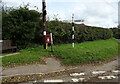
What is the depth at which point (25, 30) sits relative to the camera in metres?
13.4

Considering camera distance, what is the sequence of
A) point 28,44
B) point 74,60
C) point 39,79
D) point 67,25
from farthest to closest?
point 67,25
point 28,44
point 74,60
point 39,79

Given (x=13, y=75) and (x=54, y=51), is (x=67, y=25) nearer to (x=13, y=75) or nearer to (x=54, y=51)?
(x=54, y=51)

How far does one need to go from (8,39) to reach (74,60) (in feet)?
19.4

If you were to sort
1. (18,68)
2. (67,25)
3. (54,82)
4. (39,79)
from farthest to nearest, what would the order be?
(67,25) < (18,68) < (39,79) < (54,82)

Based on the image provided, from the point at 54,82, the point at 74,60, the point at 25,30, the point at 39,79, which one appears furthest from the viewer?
the point at 25,30

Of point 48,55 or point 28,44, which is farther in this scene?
point 28,44

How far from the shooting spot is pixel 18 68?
8.40m

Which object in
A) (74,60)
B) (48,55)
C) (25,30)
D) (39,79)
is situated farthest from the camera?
(25,30)

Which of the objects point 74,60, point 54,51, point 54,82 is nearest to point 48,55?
point 54,51

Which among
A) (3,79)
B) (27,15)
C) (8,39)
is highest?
(27,15)

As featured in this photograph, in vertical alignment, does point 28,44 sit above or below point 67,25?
below

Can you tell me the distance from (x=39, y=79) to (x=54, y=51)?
15.2 feet

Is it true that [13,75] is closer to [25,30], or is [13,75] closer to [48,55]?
[48,55]

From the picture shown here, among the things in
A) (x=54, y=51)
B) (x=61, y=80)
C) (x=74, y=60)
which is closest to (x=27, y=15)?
(x=54, y=51)
